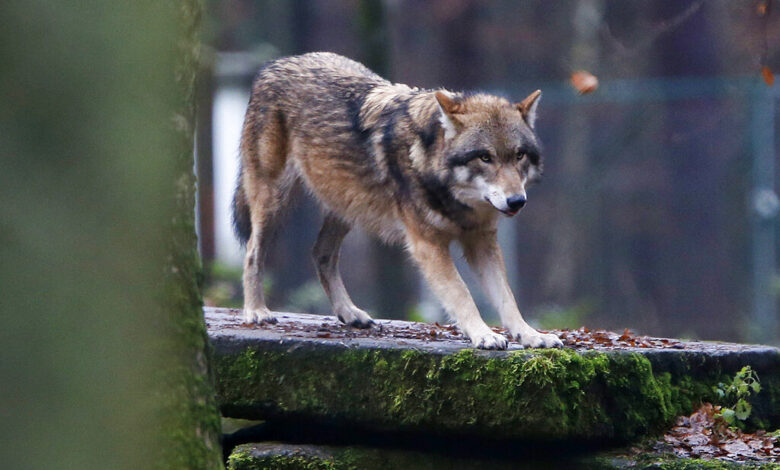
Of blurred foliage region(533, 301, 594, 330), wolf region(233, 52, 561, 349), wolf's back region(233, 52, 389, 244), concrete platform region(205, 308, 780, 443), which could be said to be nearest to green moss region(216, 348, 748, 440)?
concrete platform region(205, 308, 780, 443)

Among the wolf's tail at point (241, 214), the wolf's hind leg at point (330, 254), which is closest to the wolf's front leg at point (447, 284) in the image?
the wolf's hind leg at point (330, 254)

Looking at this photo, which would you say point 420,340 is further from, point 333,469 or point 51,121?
point 51,121

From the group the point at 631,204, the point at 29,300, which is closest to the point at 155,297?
the point at 29,300

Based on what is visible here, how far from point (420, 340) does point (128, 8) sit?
2887mm

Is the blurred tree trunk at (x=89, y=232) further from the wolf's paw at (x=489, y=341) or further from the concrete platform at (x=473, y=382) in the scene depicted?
the wolf's paw at (x=489, y=341)

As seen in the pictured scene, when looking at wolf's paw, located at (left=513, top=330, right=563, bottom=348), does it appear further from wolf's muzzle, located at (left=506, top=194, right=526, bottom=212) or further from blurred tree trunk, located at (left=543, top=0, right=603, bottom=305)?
blurred tree trunk, located at (left=543, top=0, right=603, bottom=305)

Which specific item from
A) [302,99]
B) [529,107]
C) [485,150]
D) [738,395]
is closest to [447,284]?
[485,150]

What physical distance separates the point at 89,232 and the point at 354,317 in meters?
3.60

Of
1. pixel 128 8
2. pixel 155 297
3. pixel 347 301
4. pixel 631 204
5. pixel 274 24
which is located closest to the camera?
pixel 128 8

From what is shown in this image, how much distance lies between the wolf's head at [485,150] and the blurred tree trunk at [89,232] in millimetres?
2405

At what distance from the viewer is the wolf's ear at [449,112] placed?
207 inches

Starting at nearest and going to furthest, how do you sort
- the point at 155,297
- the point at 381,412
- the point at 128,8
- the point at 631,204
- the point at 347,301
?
the point at 128,8
the point at 155,297
the point at 381,412
the point at 347,301
the point at 631,204

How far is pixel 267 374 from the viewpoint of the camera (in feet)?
16.6

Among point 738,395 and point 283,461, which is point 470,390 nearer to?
point 283,461
